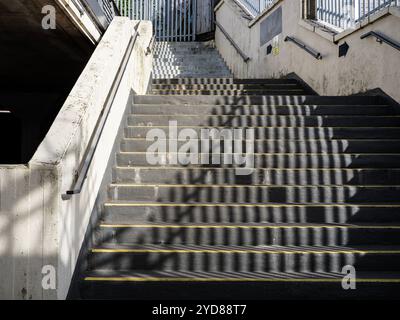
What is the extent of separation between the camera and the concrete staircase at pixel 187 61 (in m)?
11.0

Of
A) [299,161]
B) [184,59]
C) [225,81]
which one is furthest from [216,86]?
[184,59]

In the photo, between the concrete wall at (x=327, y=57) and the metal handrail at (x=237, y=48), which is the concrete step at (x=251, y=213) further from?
the metal handrail at (x=237, y=48)

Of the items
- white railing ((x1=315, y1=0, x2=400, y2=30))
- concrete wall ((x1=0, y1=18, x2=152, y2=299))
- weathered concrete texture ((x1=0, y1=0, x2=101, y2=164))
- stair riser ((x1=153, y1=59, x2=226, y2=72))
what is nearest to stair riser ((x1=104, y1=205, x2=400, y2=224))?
concrete wall ((x1=0, y1=18, x2=152, y2=299))

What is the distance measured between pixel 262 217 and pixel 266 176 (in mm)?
596

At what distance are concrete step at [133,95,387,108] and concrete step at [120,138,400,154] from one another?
105cm

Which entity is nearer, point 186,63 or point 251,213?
point 251,213

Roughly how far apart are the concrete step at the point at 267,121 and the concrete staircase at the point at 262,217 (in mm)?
13

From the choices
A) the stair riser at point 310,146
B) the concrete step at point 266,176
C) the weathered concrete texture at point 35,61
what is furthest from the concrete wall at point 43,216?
the weathered concrete texture at point 35,61

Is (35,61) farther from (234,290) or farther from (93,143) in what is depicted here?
(234,290)

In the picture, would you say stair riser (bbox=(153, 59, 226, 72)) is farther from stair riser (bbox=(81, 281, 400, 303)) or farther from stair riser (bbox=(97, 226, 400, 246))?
stair riser (bbox=(81, 281, 400, 303))

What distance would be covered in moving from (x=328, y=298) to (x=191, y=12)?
13321 millimetres

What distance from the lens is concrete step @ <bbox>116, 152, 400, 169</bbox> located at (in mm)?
4465

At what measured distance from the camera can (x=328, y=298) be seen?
3.08 m

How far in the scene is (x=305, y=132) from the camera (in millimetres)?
4969
